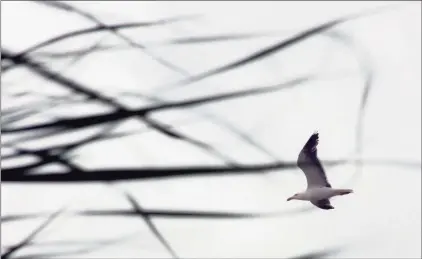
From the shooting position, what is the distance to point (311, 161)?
142 cm

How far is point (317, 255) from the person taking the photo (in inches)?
72.4

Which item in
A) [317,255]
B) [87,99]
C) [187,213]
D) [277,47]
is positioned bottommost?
[317,255]

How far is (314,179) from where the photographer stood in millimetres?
1462

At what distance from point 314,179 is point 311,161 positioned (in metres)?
0.05

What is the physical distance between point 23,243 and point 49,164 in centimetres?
51

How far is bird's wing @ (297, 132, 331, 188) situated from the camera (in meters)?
1.42

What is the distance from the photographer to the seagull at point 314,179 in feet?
4.66

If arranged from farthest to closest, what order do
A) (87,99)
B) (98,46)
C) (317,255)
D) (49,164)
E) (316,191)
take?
(98,46) < (317,255) < (87,99) < (316,191) < (49,164)

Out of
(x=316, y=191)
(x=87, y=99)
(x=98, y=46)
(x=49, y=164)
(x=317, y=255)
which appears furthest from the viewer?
(x=98, y=46)

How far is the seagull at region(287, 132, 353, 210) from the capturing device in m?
1.42

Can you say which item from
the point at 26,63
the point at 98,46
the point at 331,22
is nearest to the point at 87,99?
the point at 26,63

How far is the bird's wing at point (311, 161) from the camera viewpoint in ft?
4.65

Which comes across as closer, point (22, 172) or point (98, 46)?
point (22, 172)

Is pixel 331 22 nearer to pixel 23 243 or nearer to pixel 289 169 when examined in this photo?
pixel 289 169
